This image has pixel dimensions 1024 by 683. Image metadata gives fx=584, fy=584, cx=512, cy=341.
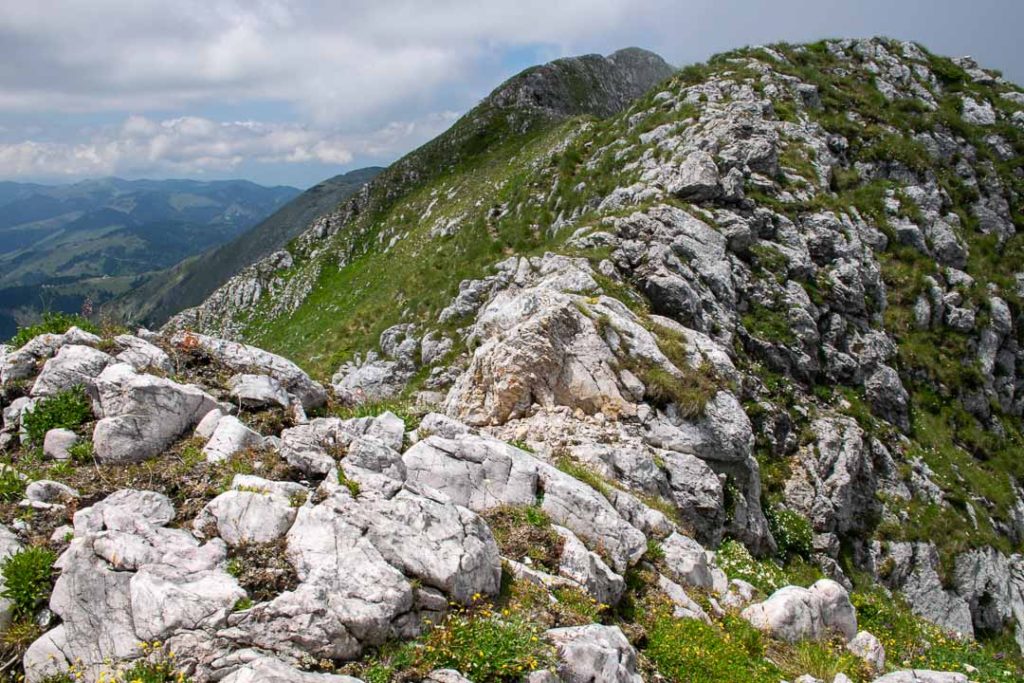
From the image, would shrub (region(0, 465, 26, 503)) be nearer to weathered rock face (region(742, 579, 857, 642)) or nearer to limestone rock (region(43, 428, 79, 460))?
limestone rock (region(43, 428, 79, 460))

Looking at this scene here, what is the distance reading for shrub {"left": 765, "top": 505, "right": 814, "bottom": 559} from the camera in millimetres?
17734

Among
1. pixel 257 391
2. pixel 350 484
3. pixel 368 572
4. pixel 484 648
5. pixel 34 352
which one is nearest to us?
pixel 484 648

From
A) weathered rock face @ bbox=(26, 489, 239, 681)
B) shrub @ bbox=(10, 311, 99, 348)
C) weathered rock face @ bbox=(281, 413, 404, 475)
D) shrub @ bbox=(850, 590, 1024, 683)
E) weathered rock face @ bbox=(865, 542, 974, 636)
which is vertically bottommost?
weathered rock face @ bbox=(865, 542, 974, 636)

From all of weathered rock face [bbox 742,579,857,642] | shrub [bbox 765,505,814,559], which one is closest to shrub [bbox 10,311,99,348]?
weathered rock face [bbox 742,579,857,642]

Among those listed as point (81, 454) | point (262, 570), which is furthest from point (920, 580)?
point (81, 454)

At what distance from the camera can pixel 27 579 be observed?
7293 millimetres

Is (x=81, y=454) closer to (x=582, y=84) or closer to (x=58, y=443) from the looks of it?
(x=58, y=443)

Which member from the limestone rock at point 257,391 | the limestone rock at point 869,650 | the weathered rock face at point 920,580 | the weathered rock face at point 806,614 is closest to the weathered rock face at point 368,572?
the limestone rock at point 257,391

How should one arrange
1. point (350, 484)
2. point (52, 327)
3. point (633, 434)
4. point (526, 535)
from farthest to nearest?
1. point (633, 434)
2. point (52, 327)
3. point (526, 535)
4. point (350, 484)

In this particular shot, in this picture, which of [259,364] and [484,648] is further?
[259,364]

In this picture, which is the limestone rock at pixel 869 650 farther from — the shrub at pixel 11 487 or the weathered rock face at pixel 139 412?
the shrub at pixel 11 487

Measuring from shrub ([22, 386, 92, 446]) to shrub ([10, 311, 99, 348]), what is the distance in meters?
2.37

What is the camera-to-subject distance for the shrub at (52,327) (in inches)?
496

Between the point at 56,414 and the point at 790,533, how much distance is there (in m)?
18.9
